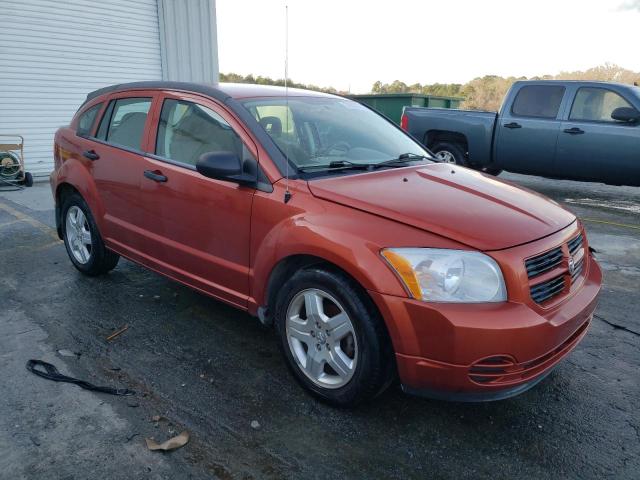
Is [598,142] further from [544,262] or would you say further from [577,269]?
[544,262]

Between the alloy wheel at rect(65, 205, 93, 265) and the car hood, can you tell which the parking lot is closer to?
the alloy wheel at rect(65, 205, 93, 265)

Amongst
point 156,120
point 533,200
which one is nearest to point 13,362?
point 156,120

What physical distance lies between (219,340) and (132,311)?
0.88 meters

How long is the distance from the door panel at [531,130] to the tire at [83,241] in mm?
6452

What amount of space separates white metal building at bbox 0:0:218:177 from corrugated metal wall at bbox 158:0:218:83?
0.07 ft

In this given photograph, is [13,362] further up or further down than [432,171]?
further down

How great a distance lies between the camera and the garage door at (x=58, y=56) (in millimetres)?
9781

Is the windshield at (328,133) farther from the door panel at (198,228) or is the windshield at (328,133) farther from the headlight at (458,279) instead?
the headlight at (458,279)

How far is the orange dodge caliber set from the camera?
228 centimetres

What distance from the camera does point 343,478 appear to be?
7.40 ft

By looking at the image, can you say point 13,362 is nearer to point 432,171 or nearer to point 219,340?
point 219,340

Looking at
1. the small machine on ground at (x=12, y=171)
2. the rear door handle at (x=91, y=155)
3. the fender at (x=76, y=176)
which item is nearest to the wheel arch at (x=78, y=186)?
the fender at (x=76, y=176)

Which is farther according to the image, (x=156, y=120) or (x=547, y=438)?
(x=156, y=120)

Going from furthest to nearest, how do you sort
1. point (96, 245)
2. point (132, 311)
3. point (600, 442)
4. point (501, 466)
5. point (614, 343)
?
1. point (96, 245)
2. point (132, 311)
3. point (614, 343)
4. point (600, 442)
5. point (501, 466)
